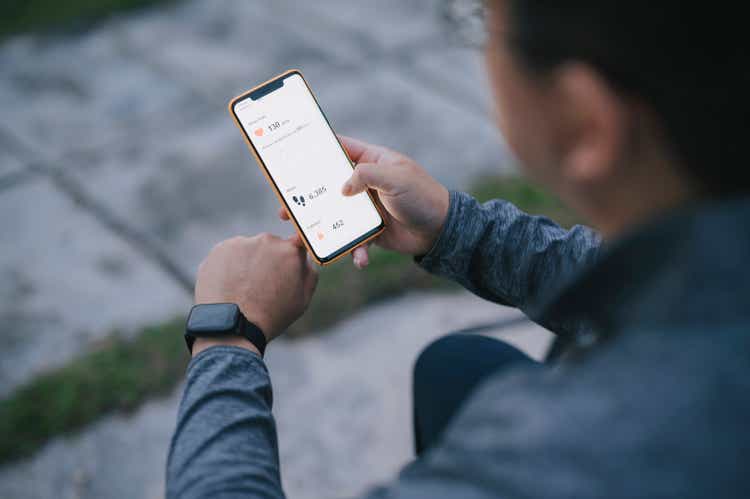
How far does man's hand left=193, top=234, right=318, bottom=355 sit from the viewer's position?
4.46ft

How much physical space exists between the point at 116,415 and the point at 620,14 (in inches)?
78.2

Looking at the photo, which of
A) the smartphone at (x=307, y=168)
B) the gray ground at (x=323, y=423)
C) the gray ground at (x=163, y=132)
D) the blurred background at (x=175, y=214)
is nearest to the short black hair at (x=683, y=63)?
the blurred background at (x=175, y=214)

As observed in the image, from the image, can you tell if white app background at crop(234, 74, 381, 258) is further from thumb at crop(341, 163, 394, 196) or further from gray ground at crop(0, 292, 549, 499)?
gray ground at crop(0, 292, 549, 499)

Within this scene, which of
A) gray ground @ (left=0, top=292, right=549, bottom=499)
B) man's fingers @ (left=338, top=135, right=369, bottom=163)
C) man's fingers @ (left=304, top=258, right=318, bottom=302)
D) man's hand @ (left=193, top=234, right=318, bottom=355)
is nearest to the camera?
man's hand @ (left=193, top=234, right=318, bottom=355)

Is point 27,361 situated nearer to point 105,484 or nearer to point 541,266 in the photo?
point 105,484

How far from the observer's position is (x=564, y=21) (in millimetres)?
721

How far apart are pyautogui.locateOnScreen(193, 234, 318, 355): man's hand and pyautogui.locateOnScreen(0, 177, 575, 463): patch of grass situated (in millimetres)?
941

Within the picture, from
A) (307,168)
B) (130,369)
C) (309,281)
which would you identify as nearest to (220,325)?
(309,281)

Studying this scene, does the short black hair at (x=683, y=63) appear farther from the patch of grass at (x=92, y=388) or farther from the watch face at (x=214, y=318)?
the patch of grass at (x=92, y=388)

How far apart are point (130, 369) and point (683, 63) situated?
6.62ft

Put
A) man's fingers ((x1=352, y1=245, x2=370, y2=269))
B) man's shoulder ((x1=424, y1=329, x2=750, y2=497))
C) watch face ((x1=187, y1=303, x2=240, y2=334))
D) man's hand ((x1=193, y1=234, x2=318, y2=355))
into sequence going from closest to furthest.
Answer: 1. man's shoulder ((x1=424, y1=329, x2=750, y2=497))
2. watch face ((x1=187, y1=303, x2=240, y2=334))
3. man's hand ((x1=193, y1=234, x2=318, y2=355))
4. man's fingers ((x1=352, y1=245, x2=370, y2=269))

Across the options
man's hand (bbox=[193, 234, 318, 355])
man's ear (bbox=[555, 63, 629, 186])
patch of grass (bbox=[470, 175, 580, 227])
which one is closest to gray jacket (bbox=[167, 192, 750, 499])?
man's ear (bbox=[555, 63, 629, 186])

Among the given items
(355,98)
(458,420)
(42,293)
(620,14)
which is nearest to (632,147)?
(620,14)

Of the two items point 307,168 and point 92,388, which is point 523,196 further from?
point 92,388
